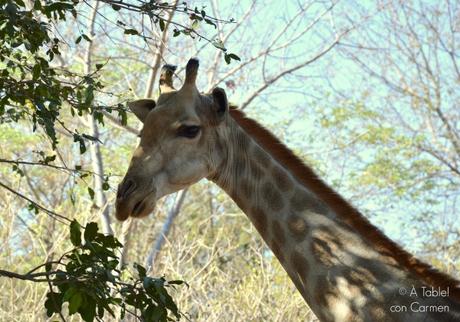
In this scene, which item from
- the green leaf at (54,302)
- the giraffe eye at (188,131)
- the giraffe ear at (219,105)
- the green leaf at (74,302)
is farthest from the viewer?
the giraffe ear at (219,105)

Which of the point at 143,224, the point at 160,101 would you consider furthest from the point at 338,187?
the point at 160,101

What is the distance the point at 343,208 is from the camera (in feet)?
16.3

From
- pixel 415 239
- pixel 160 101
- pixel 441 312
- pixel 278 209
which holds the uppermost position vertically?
pixel 415 239

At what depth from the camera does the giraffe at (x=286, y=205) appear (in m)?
4.55

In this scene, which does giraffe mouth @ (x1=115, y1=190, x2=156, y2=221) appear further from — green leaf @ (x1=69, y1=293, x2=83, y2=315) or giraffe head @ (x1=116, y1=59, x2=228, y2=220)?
green leaf @ (x1=69, y1=293, x2=83, y2=315)

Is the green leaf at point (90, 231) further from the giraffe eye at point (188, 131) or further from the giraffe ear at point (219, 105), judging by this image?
the giraffe ear at point (219, 105)

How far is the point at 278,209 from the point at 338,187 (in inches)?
549

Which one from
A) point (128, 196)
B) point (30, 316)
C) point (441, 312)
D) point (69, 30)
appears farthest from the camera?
point (69, 30)

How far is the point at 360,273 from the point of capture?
4.66m

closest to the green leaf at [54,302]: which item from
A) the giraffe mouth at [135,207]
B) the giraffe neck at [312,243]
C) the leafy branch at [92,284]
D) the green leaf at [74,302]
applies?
the leafy branch at [92,284]

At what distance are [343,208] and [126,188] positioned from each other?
1122mm

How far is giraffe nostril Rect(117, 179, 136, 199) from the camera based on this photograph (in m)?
4.97

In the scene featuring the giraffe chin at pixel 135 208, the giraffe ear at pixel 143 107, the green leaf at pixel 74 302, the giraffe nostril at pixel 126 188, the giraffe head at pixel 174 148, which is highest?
the giraffe ear at pixel 143 107

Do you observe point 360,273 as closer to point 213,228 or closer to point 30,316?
point 30,316
